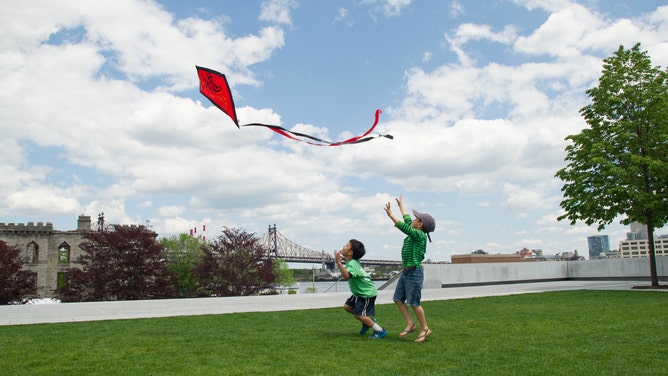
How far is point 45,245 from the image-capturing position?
2299 inches

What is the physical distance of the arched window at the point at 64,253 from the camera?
59.3 meters

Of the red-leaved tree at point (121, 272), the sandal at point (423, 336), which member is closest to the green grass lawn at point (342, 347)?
the sandal at point (423, 336)

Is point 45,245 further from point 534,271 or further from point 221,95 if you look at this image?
point 221,95

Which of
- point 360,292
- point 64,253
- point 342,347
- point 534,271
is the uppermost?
point 64,253

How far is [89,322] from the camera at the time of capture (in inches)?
395

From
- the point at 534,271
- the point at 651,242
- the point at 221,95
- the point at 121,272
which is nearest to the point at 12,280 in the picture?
the point at 121,272

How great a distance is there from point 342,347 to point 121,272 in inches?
789

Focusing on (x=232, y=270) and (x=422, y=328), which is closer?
(x=422, y=328)

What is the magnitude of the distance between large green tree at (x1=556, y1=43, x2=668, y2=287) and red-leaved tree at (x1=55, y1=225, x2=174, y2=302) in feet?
57.2

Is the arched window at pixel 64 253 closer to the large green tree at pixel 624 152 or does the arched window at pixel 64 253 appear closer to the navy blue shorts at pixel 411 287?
the large green tree at pixel 624 152

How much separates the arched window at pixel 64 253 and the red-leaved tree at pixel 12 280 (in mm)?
39181

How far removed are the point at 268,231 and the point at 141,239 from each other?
55.9 meters

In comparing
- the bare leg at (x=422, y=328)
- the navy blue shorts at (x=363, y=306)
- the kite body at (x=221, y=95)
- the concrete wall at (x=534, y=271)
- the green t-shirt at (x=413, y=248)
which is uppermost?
the kite body at (x=221, y=95)

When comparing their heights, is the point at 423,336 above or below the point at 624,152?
below
